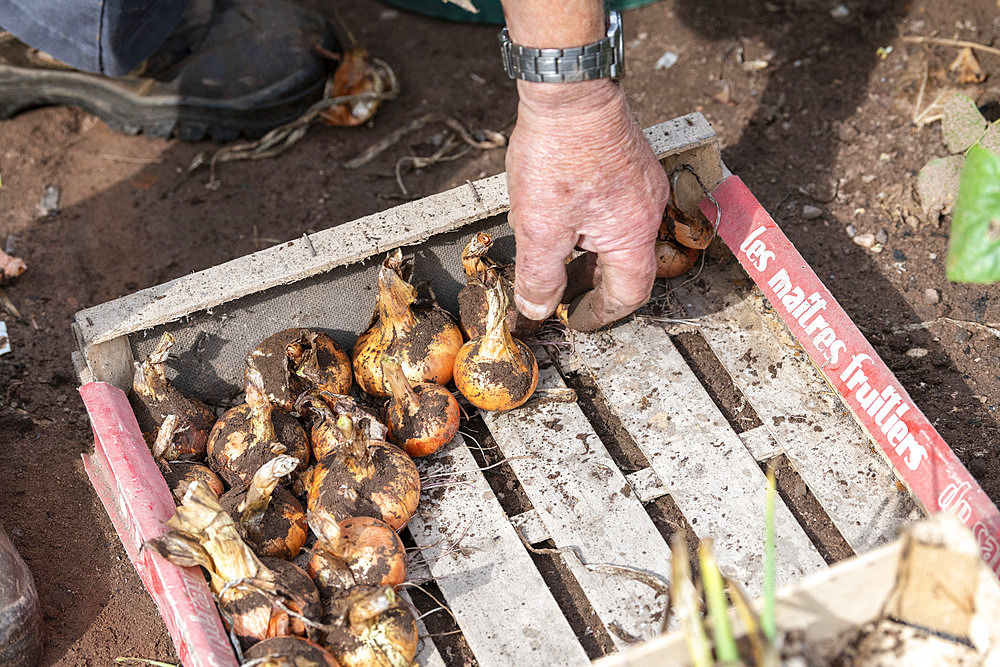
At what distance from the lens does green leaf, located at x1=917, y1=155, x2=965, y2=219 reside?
10.5 ft

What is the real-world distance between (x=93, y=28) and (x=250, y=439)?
1.80m

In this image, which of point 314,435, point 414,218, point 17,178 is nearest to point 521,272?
point 414,218

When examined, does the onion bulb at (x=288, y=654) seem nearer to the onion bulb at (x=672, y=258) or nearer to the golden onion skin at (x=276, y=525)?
the golden onion skin at (x=276, y=525)

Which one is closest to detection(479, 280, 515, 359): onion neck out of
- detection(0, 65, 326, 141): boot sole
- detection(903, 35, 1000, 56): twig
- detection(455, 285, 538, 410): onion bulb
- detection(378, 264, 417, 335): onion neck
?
detection(455, 285, 538, 410): onion bulb

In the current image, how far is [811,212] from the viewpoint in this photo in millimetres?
3363

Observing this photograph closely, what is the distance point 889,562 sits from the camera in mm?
1571

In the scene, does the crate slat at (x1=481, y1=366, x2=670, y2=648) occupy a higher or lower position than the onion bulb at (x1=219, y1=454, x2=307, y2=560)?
lower

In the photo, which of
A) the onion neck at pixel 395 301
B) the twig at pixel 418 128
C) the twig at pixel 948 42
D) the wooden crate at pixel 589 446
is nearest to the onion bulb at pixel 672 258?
the wooden crate at pixel 589 446

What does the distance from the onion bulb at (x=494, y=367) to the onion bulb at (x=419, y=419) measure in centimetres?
9

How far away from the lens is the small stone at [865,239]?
324 cm

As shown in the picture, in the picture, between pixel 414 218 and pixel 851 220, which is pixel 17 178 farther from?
pixel 851 220

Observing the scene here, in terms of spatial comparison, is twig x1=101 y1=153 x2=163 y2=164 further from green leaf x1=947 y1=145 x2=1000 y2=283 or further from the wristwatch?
green leaf x1=947 y1=145 x2=1000 y2=283

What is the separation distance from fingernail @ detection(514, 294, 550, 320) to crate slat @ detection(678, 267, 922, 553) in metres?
0.65

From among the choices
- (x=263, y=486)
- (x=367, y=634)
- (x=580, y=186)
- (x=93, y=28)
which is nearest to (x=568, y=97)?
(x=580, y=186)
